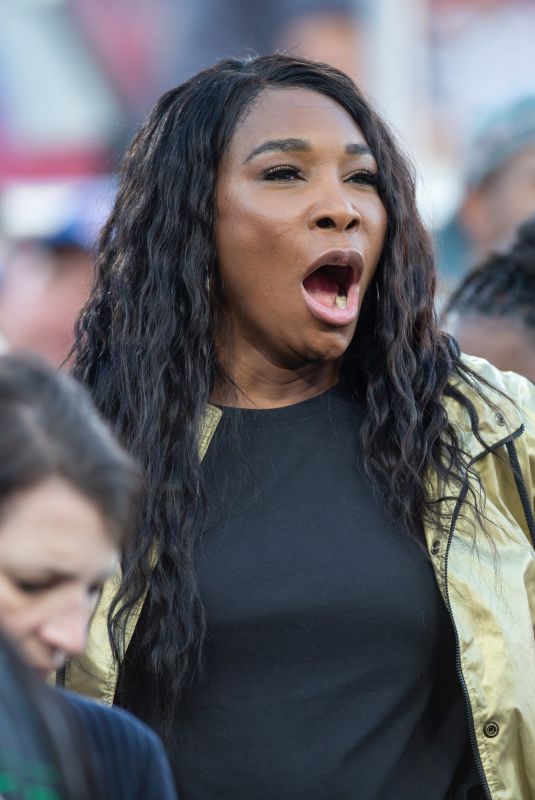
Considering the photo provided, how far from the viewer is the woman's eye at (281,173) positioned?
112 inches

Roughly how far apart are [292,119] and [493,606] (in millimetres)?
1027

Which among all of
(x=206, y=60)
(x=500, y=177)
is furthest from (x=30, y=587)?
(x=206, y=60)

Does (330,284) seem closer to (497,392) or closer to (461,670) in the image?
(497,392)

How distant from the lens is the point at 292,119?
2869mm

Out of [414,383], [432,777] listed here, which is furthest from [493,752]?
[414,383]

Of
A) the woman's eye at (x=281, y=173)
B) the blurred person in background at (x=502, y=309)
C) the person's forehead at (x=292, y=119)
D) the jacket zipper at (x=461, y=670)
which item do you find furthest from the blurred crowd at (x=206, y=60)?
the jacket zipper at (x=461, y=670)

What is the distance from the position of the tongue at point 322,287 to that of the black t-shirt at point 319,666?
399 millimetres

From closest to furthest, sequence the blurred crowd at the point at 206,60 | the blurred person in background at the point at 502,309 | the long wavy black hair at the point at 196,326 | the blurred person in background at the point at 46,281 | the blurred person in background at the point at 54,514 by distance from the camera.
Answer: the blurred person in background at the point at 54,514 → the long wavy black hair at the point at 196,326 → the blurred person in background at the point at 502,309 → the blurred person in background at the point at 46,281 → the blurred crowd at the point at 206,60

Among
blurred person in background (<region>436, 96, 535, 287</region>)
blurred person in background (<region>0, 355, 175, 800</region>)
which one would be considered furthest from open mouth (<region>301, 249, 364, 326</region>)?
blurred person in background (<region>436, 96, 535, 287</region>)

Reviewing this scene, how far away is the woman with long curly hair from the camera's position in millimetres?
2600

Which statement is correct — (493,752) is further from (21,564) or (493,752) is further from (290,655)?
(21,564)

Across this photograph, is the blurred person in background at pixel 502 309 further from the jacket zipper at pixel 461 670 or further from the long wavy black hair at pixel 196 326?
the jacket zipper at pixel 461 670

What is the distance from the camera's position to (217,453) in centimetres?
286

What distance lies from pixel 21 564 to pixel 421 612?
117cm
